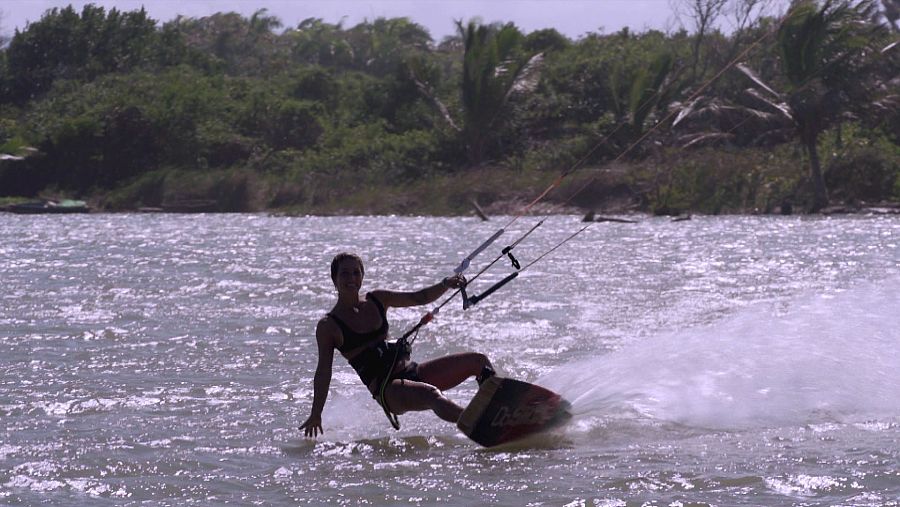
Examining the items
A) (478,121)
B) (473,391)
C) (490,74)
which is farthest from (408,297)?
(478,121)

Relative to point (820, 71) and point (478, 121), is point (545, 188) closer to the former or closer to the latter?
point (478, 121)

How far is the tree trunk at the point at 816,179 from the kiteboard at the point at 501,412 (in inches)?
1317

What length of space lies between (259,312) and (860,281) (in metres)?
6.89

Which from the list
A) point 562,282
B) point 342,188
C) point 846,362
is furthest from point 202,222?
point 846,362

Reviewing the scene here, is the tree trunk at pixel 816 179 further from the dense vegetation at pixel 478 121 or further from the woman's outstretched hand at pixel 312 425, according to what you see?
the woman's outstretched hand at pixel 312 425

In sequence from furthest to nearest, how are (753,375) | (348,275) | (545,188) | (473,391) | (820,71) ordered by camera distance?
1. (545,188)
2. (820,71)
3. (473,391)
4. (753,375)
5. (348,275)

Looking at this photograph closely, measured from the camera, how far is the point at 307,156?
49875mm

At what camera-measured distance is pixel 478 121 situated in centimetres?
4556

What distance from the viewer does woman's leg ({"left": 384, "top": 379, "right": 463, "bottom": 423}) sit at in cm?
677

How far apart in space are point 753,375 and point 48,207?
43445mm

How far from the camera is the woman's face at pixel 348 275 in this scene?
6.79 m

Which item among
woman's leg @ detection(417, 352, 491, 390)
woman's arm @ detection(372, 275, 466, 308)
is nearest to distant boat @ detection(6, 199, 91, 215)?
woman's arm @ detection(372, 275, 466, 308)

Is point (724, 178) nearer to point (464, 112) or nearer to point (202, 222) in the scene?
point (464, 112)

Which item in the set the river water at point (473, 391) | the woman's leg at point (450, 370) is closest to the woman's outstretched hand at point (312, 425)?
the river water at point (473, 391)
